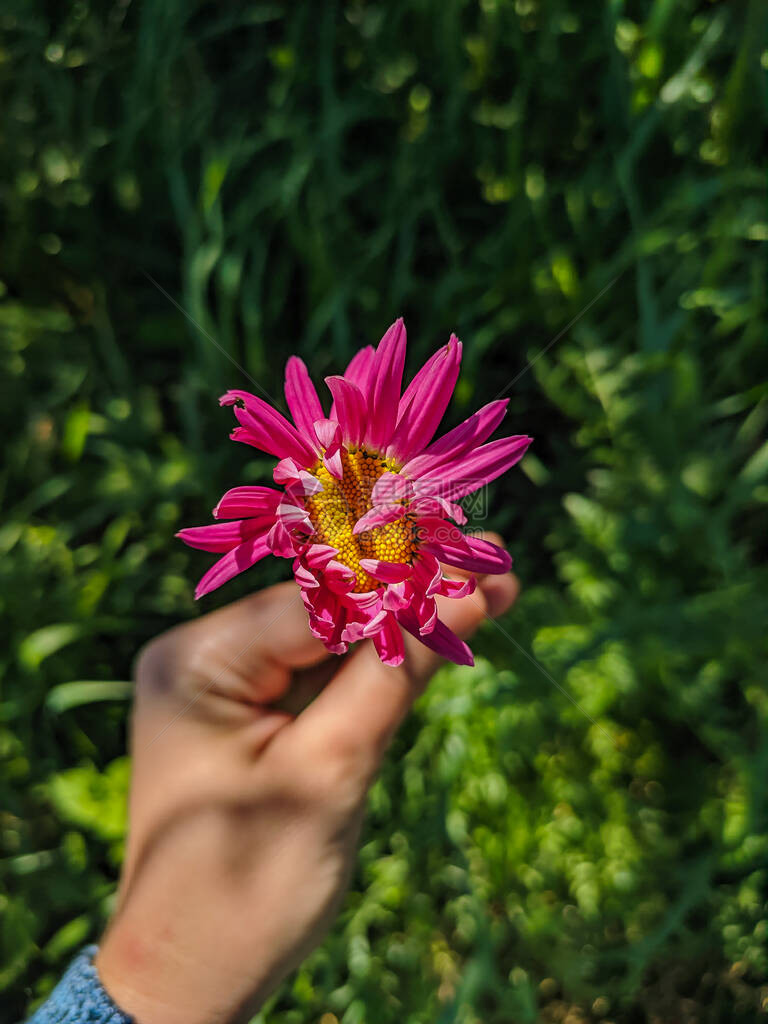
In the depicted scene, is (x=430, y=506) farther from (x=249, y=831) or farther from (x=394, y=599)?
(x=249, y=831)

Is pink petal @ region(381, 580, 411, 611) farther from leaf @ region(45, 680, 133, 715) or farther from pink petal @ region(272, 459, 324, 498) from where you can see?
leaf @ region(45, 680, 133, 715)

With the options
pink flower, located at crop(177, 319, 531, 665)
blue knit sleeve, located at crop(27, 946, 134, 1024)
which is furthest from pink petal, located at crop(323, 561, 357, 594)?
blue knit sleeve, located at crop(27, 946, 134, 1024)

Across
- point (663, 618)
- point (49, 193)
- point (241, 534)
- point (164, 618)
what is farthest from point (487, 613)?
point (49, 193)

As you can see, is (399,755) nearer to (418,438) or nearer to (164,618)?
(164,618)

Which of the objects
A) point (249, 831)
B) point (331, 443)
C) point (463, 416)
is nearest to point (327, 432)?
point (331, 443)

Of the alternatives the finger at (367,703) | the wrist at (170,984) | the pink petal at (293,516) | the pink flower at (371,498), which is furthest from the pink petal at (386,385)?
the wrist at (170,984)

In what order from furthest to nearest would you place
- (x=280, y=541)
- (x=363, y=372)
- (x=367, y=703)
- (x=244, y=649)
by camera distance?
(x=244, y=649) < (x=367, y=703) < (x=363, y=372) < (x=280, y=541)

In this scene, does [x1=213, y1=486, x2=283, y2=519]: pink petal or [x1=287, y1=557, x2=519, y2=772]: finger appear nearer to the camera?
[x1=213, y1=486, x2=283, y2=519]: pink petal
